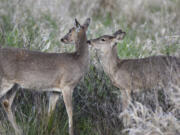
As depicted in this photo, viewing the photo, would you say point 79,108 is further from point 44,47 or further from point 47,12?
point 47,12

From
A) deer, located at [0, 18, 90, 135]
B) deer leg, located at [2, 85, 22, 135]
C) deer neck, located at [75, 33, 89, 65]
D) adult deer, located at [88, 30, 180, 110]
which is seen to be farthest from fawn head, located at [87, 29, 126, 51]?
deer leg, located at [2, 85, 22, 135]

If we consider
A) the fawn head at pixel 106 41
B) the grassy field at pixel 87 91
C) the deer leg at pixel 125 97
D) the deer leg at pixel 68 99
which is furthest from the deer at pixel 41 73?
the deer leg at pixel 125 97

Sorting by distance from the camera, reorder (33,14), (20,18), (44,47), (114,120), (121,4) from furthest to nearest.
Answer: (121,4) → (33,14) → (20,18) → (44,47) → (114,120)

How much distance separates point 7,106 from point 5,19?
4217 millimetres

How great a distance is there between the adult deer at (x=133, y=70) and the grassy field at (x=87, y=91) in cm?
17

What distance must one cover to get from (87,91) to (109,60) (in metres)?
0.66

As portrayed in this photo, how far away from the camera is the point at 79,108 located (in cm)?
708

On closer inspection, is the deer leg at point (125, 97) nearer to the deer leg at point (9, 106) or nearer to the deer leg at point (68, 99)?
the deer leg at point (68, 99)

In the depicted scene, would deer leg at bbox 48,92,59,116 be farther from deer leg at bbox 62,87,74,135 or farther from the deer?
deer leg at bbox 62,87,74,135

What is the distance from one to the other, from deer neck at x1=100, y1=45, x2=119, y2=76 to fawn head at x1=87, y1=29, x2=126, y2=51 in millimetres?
89

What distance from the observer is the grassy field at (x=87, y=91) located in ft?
17.7

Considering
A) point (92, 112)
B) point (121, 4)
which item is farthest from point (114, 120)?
point (121, 4)

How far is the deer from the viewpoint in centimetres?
642

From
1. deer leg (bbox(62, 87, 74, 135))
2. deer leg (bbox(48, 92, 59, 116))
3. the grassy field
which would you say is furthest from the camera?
deer leg (bbox(48, 92, 59, 116))
